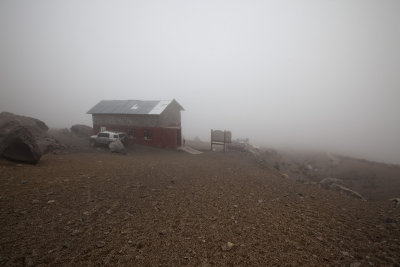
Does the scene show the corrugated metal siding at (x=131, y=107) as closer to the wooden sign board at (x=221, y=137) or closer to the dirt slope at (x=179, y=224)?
the wooden sign board at (x=221, y=137)

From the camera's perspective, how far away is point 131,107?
3050cm

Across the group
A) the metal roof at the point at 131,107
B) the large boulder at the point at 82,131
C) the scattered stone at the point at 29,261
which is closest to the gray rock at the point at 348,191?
the scattered stone at the point at 29,261

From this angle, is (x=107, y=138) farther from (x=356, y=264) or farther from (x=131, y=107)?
(x=356, y=264)

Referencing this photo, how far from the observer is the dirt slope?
5.46m

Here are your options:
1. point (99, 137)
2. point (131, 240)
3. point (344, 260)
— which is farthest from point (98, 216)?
point (99, 137)

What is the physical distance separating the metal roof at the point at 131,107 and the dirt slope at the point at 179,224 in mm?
17436

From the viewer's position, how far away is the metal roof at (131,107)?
93.8 ft

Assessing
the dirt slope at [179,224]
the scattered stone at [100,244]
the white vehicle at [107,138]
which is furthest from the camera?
the white vehicle at [107,138]

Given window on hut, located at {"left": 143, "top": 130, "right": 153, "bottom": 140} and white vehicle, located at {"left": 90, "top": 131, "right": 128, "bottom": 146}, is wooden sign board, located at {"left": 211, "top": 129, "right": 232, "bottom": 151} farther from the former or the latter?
white vehicle, located at {"left": 90, "top": 131, "right": 128, "bottom": 146}

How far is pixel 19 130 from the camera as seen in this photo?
44.5 ft

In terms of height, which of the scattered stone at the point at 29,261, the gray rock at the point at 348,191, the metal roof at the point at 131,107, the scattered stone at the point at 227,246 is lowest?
the gray rock at the point at 348,191

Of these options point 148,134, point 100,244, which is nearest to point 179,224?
point 100,244

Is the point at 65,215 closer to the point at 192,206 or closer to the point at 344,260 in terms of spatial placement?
the point at 192,206

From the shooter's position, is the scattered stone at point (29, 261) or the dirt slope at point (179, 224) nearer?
the scattered stone at point (29, 261)
